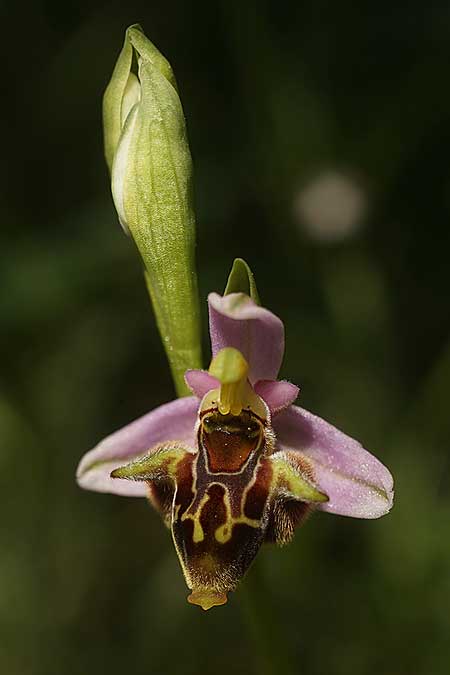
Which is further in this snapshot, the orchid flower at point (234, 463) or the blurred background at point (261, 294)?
the blurred background at point (261, 294)

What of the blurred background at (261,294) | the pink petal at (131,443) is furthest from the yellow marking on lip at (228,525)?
the blurred background at (261,294)

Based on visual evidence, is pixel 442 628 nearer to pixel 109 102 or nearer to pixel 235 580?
pixel 235 580

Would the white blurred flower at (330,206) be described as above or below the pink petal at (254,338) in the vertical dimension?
below

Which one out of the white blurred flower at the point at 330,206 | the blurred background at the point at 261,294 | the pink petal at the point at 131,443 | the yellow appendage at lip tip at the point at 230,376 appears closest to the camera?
the yellow appendage at lip tip at the point at 230,376

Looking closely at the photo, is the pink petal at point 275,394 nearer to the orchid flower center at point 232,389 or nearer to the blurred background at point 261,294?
the orchid flower center at point 232,389

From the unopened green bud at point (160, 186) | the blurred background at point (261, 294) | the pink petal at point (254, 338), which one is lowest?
the blurred background at point (261, 294)

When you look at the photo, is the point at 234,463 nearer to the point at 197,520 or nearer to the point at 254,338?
the point at 197,520

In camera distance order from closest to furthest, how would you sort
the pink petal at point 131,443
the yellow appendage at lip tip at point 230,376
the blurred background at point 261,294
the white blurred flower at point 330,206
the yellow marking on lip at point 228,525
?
the yellow marking on lip at point 228,525 → the yellow appendage at lip tip at point 230,376 → the pink petal at point 131,443 → the blurred background at point 261,294 → the white blurred flower at point 330,206

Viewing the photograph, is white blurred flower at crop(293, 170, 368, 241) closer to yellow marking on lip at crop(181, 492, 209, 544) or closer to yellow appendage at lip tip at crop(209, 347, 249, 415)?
yellow appendage at lip tip at crop(209, 347, 249, 415)
